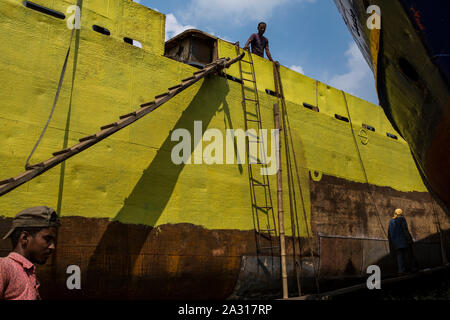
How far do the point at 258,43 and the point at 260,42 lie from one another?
0.20 ft

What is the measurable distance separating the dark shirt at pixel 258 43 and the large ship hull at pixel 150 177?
671 mm

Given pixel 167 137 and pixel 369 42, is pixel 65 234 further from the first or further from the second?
pixel 369 42

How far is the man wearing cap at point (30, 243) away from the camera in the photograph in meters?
2.37

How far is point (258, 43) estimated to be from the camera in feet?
32.9

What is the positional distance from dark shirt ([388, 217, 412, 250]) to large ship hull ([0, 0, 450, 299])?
119cm

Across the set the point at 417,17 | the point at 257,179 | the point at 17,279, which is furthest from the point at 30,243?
the point at 257,179

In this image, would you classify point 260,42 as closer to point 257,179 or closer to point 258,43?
point 258,43

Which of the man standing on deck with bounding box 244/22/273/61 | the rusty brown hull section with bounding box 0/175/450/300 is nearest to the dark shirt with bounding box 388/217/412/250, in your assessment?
the rusty brown hull section with bounding box 0/175/450/300

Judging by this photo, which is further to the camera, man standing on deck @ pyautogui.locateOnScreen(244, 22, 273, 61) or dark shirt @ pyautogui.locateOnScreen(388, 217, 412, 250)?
man standing on deck @ pyautogui.locateOnScreen(244, 22, 273, 61)

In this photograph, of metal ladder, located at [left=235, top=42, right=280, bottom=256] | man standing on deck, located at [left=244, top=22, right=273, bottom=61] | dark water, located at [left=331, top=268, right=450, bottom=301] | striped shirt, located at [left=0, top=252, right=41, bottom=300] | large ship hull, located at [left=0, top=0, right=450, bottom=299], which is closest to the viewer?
striped shirt, located at [left=0, top=252, right=41, bottom=300]

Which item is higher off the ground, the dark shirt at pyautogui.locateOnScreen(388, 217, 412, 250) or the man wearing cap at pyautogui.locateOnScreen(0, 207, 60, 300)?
the dark shirt at pyautogui.locateOnScreen(388, 217, 412, 250)

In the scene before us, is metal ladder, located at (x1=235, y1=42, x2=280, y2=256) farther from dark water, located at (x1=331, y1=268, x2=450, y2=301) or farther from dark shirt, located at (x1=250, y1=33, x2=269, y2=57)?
dark water, located at (x1=331, y1=268, x2=450, y2=301)

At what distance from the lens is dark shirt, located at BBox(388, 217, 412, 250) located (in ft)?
28.9
